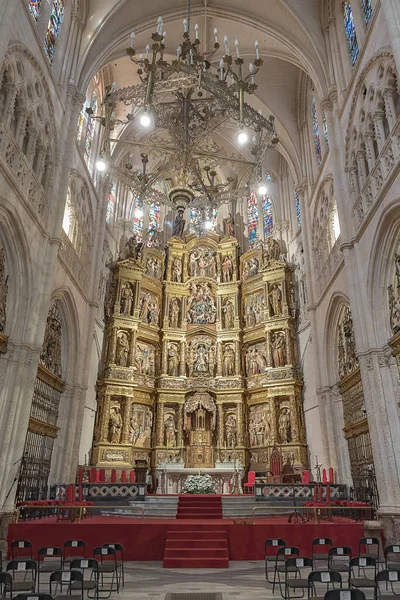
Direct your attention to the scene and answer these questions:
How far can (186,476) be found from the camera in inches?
827

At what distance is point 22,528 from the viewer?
415 inches

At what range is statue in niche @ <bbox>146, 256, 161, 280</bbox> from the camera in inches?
1056

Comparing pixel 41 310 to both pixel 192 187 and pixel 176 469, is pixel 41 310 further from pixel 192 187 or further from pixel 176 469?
pixel 176 469

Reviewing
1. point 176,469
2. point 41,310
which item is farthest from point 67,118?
point 176,469

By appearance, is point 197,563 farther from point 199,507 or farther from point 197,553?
point 199,507

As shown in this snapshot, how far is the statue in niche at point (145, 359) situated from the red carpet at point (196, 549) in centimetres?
1393

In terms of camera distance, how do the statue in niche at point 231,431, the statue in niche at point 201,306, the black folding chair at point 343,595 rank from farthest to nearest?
the statue in niche at point 201,306
the statue in niche at point 231,431
the black folding chair at point 343,595

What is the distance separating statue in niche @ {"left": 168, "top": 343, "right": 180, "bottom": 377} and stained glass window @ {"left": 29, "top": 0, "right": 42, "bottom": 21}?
16487 mm

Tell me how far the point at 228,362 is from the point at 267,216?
1009cm

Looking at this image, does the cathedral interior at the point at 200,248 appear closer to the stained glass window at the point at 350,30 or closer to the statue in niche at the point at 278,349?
the statue in niche at the point at 278,349

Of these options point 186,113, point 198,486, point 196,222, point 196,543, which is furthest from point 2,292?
point 198,486

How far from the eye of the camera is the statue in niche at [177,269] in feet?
89.7

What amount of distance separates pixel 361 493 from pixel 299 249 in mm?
13385

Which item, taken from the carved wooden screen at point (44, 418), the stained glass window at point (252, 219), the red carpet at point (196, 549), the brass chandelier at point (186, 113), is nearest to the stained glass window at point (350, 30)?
the brass chandelier at point (186, 113)
